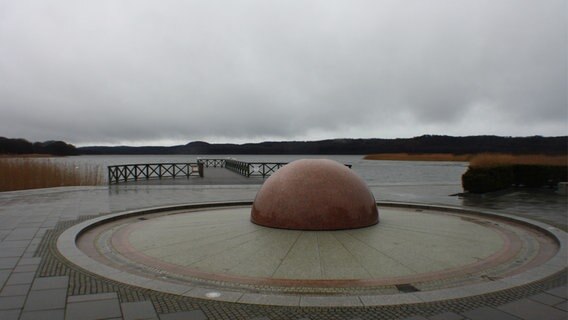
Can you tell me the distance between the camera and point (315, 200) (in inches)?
340

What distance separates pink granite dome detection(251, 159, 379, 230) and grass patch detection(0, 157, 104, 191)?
1616 cm

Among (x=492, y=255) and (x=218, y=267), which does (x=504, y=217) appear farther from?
(x=218, y=267)

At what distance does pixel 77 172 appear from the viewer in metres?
24.1

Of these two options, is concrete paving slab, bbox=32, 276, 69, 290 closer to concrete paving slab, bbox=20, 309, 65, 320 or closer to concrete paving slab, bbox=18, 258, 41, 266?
concrete paving slab, bbox=20, 309, 65, 320

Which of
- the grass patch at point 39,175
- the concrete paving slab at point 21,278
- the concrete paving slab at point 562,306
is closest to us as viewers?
the concrete paving slab at point 562,306

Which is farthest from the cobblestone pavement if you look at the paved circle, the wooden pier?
the wooden pier

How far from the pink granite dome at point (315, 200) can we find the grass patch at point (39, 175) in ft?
53.0

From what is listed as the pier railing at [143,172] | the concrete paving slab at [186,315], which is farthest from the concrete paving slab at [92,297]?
the pier railing at [143,172]

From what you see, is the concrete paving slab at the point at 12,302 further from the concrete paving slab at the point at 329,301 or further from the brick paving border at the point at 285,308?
the concrete paving slab at the point at 329,301

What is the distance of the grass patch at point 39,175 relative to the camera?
65.3 feet

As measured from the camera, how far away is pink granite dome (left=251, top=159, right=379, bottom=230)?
8.50 metres

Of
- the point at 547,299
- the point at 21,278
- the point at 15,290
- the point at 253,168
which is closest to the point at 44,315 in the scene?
the point at 15,290

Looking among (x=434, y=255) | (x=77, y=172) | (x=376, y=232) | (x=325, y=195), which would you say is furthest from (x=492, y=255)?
(x=77, y=172)

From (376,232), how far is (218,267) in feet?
11.8
